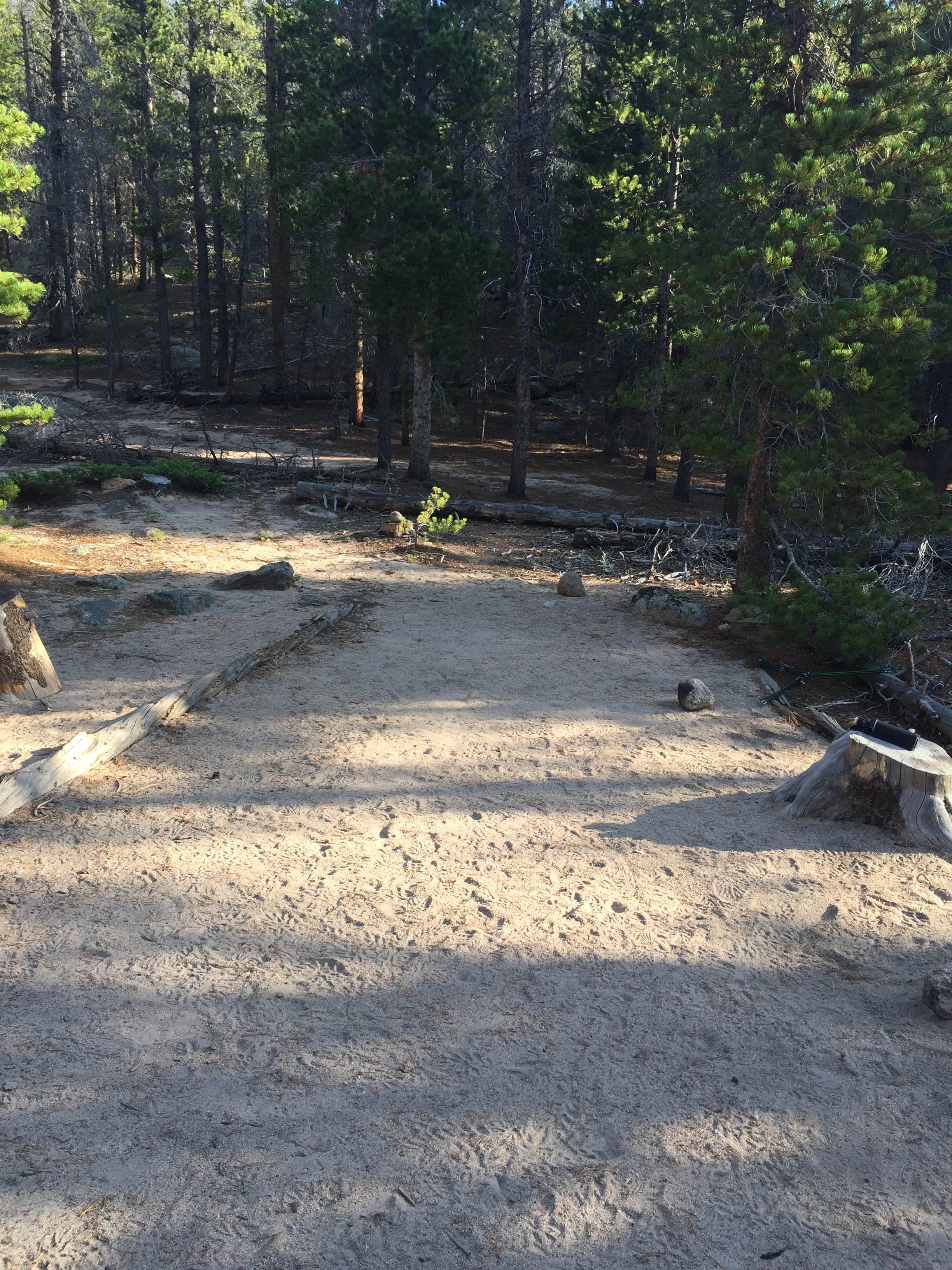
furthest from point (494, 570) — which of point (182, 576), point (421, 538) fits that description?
point (182, 576)

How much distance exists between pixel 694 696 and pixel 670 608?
11.4 ft

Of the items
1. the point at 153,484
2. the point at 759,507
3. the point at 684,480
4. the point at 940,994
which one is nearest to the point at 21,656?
the point at 940,994

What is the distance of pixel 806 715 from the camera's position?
8273mm

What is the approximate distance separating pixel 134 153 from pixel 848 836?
3301 cm

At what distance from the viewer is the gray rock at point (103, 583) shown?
1102cm

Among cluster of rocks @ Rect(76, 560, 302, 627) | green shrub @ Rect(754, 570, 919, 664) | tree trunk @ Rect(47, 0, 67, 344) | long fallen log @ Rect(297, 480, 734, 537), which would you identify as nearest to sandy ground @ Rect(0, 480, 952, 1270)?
green shrub @ Rect(754, 570, 919, 664)

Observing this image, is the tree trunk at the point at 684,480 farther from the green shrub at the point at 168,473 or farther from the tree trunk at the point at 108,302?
the tree trunk at the point at 108,302

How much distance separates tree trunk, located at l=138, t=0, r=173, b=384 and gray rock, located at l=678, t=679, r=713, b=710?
28.2 metres

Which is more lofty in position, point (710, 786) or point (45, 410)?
point (45, 410)

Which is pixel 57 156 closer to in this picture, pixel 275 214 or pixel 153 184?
pixel 153 184

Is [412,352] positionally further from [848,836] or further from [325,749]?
[848,836]

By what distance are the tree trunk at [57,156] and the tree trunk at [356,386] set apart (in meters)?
13.2

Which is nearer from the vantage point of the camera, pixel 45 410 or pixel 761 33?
pixel 45 410

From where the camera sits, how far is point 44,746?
6.60 meters
